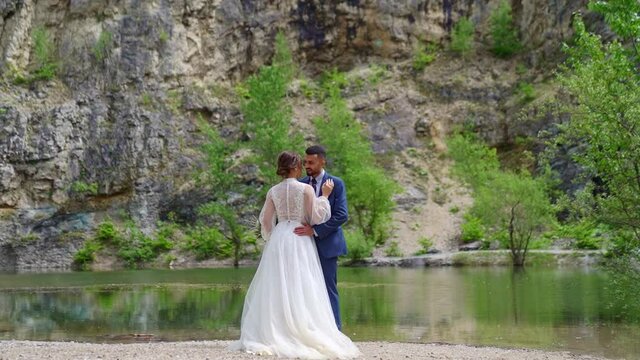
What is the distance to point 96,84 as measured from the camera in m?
51.8

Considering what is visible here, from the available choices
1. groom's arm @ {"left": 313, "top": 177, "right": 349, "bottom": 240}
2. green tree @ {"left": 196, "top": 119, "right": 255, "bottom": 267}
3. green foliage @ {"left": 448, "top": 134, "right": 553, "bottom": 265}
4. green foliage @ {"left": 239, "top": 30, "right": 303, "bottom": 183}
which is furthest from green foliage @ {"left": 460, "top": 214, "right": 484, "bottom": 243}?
groom's arm @ {"left": 313, "top": 177, "right": 349, "bottom": 240}

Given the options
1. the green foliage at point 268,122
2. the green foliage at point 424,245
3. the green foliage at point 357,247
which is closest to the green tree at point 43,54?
the green foliage at point 268,122

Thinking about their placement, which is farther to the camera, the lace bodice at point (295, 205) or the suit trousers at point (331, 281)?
the suit trousers at point (331, 281)

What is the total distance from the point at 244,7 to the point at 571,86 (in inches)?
1741

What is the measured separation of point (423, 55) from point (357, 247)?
2437 cm

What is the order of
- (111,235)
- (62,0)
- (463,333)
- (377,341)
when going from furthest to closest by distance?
(62,0) → (111,235) → (463,333) → (377,341)

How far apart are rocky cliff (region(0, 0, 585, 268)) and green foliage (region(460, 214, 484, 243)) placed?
68.6 inches

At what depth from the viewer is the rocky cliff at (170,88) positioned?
160 ft

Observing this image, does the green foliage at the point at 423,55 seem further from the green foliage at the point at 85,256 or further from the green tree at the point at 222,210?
the green foliage at the point at 85,256

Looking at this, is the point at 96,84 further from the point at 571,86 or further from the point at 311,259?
the point at 311,259

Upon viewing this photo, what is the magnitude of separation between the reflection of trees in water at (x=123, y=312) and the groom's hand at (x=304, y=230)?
4.98 m

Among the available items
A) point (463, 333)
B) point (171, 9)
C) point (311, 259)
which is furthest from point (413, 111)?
point (311, 259)

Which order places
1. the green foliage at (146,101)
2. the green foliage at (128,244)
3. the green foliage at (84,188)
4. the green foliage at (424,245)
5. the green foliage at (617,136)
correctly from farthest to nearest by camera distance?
the green foliage at (146,101) → the green foliage at (84,188) → the green foliage at (128,244) → the green foliage at (424,245) → the green foliage at (617,136)

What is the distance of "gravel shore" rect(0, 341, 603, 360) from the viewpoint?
8.93m
